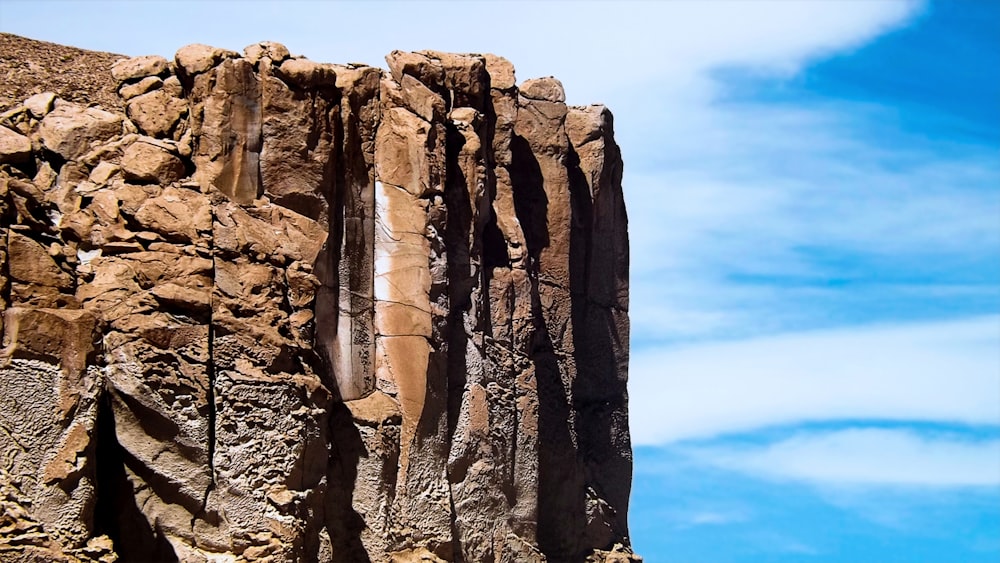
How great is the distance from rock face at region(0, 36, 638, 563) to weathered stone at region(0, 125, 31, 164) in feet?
0.12

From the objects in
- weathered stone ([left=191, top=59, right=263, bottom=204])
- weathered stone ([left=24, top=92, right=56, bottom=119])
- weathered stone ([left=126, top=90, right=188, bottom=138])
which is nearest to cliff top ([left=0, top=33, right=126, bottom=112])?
weathered stone ([left=24, top=92, right=56, bottom=119])

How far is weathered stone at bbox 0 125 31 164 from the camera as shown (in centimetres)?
5550

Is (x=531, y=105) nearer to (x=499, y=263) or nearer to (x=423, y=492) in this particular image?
(x=499, y=263)

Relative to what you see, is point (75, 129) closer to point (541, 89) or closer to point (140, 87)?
point (140, 87)

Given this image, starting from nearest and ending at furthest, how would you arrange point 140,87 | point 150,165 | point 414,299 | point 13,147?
point 13,147, point 150,165, point 140,87, point 414,299

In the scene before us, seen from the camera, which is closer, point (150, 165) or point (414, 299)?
point (150, 165)

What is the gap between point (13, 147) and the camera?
5566cm

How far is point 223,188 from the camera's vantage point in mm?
57125

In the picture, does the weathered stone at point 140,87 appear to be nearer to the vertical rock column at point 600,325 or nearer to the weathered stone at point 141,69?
the weathered stone at point 141,69

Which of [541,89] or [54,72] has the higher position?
[541,89]

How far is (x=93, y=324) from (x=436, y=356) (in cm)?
852

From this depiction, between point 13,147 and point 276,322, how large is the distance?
5.41m

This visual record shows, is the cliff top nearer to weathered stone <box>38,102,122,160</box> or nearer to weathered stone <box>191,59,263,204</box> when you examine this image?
weathered stone <box>38,102,122,160</box>

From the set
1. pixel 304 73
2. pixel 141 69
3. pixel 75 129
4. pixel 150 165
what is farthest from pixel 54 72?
pixel 304 73
